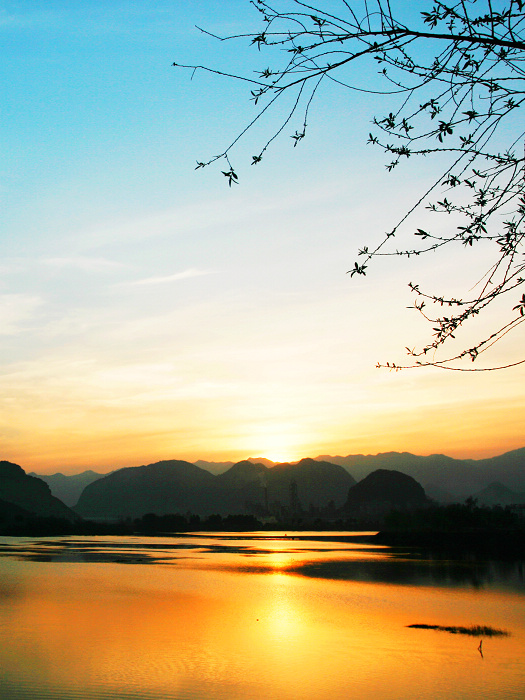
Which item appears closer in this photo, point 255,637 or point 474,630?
point 255,637

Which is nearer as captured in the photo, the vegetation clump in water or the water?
the water

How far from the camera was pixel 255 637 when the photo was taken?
19.5 meters

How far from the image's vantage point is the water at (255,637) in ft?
45.4

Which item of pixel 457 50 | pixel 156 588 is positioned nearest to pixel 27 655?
pixel 156 588

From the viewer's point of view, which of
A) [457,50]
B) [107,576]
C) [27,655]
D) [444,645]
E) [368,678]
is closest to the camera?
[457,50]

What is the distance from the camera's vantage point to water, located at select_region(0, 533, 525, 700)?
1383cm

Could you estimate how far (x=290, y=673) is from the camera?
49.2ft

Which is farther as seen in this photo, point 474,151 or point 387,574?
point 387,574

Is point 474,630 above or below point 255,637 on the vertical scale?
below

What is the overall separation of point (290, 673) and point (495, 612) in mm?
12325

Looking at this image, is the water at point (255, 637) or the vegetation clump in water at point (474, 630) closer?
the water at point (255, 637)

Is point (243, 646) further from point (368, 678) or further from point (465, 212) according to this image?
point (465, 212)

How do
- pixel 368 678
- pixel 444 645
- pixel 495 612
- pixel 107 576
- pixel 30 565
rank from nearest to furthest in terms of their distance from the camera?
pixel 368 678 < pixel 444 645 < pixel 495 612 < pixel 107 576 < pixel 30 565

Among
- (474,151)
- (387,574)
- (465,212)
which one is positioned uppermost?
(474,151)
